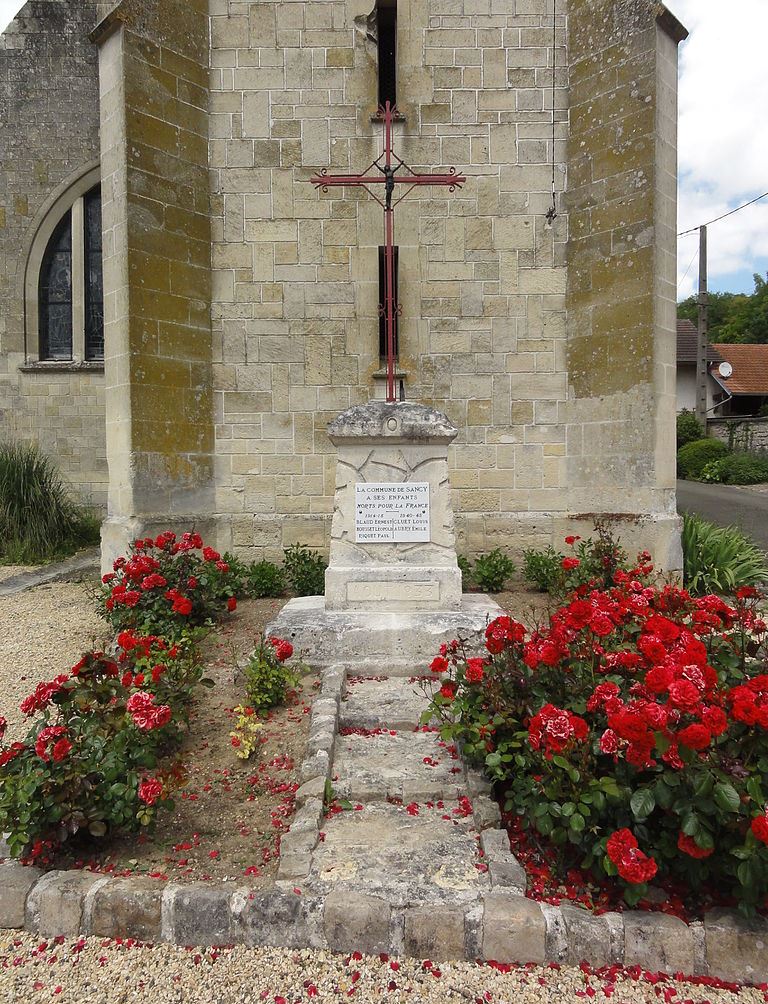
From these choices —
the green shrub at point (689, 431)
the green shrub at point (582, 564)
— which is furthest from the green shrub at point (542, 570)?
the green shrub at point (689, 431)

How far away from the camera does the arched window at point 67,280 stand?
408 inches

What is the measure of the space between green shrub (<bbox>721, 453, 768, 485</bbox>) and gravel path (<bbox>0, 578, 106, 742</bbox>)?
16.4 metres

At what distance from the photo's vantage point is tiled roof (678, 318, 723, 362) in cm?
2569

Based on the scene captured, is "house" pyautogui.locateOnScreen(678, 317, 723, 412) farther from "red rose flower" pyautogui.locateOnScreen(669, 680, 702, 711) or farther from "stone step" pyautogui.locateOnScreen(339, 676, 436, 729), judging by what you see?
"red rose flower" pyautogui.locateOnScreen(669, 680, 702, 711)

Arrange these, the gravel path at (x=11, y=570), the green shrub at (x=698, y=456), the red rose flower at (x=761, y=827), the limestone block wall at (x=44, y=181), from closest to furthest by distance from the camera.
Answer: the red rose flower at (x=761, y=827) < the gravel path at (x=11, y=570) < the limestone block wall at (x=44, y=181) < the green shrub at (x=698, y=456)

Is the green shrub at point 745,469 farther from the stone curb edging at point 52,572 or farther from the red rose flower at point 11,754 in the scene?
the red rose flower at point 11,754

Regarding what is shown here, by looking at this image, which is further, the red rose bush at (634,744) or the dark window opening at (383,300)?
the dark window opening at (383,300)

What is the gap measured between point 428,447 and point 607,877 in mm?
2909

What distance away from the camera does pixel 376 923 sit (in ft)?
6.58

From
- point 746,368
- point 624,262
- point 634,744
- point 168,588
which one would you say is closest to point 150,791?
point 634,744

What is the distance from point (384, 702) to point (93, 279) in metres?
10.1

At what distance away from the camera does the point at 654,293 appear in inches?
240

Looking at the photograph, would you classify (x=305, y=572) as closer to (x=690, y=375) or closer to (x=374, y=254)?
(x=374, y=254)

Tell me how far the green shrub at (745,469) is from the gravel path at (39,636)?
16390 millimetres
